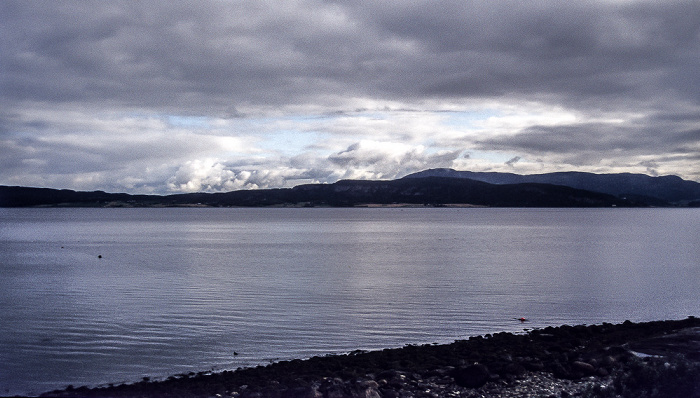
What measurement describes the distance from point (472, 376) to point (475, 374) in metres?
0.09

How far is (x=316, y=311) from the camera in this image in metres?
25.1

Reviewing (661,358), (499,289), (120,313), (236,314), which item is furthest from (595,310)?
(120,313)

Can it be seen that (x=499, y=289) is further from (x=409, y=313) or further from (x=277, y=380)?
(x=277, y=380)

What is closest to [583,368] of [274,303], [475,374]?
[475,374]

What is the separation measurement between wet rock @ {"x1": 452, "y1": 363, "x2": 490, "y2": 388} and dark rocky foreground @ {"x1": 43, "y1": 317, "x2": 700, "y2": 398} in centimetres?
2

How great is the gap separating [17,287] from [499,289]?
28194 millimetres

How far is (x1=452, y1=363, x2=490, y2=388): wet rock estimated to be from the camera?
13.6 meters

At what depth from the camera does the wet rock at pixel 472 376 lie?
44.7 feet

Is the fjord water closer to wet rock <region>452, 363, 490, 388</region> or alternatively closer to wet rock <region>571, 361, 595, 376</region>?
wet rock <region>452, 363, 490, 388</region>

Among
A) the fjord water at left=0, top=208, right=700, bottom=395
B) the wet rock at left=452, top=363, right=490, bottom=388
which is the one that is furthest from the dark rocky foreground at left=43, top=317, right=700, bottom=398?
the fjord water at left=0, top=208, right=700, bottom=395

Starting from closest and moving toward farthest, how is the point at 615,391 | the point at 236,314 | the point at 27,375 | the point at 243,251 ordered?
the point at 615,391 → the point at 27,375 → the point at 236,314 → the point at 243,251

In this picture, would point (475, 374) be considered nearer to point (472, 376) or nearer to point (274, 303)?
point (472, 376)

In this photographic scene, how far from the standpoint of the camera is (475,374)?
543 inches

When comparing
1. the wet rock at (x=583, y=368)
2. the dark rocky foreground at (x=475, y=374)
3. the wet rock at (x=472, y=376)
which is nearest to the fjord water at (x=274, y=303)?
the dark rocky foreground at (x=475, y=374)
